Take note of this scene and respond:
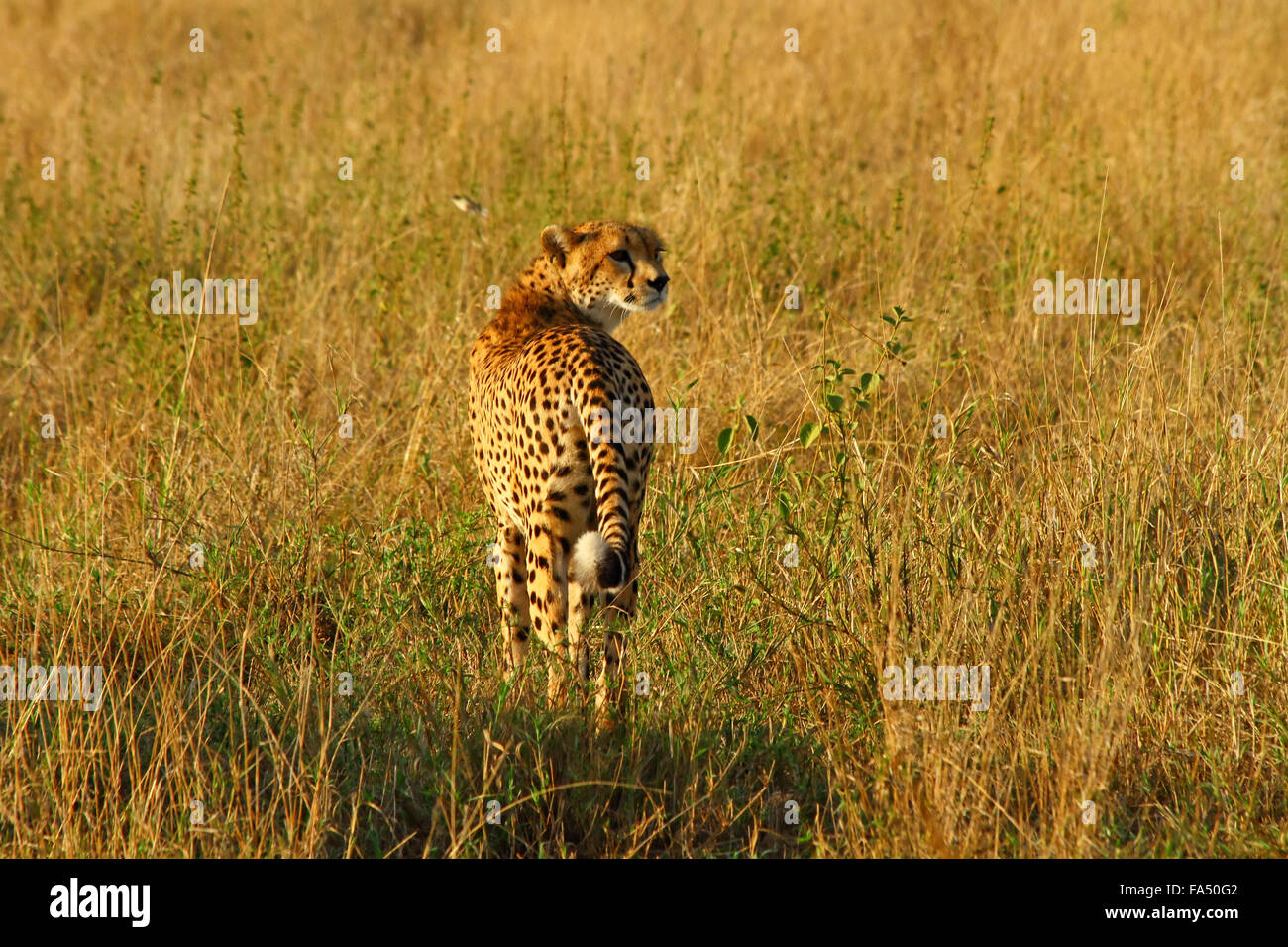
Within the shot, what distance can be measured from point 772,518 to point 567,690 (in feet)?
3.01

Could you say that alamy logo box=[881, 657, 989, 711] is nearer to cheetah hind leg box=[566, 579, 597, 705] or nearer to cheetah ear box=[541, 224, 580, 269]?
cheetah hind leg box=[566, 579, 597, 705]

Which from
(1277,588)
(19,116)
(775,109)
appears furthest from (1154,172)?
(19,116)

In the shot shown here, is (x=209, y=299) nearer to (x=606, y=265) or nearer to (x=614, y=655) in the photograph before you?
(x=606, y=265)

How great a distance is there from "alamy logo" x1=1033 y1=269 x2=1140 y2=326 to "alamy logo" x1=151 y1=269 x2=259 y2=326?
2741 millimetres

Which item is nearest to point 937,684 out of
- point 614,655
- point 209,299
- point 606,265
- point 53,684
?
point 614,655

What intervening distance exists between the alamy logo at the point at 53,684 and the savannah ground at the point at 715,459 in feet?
0.24

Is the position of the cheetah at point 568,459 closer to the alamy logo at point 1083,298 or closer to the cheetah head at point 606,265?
the cheetah head at point 606,265

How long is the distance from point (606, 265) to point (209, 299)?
2.04 metres

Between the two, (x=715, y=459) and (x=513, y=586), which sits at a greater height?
(x=715, y=459)

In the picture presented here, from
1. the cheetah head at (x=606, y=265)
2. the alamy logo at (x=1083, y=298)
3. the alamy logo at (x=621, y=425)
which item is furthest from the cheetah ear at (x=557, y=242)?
the alamy logo at (x=1083, y=298)

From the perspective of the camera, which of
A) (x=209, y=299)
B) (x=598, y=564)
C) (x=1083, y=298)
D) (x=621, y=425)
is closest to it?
(x=598, y=564)

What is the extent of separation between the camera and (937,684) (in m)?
2.82

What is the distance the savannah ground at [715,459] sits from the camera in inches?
106

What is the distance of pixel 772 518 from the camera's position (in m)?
3.68
